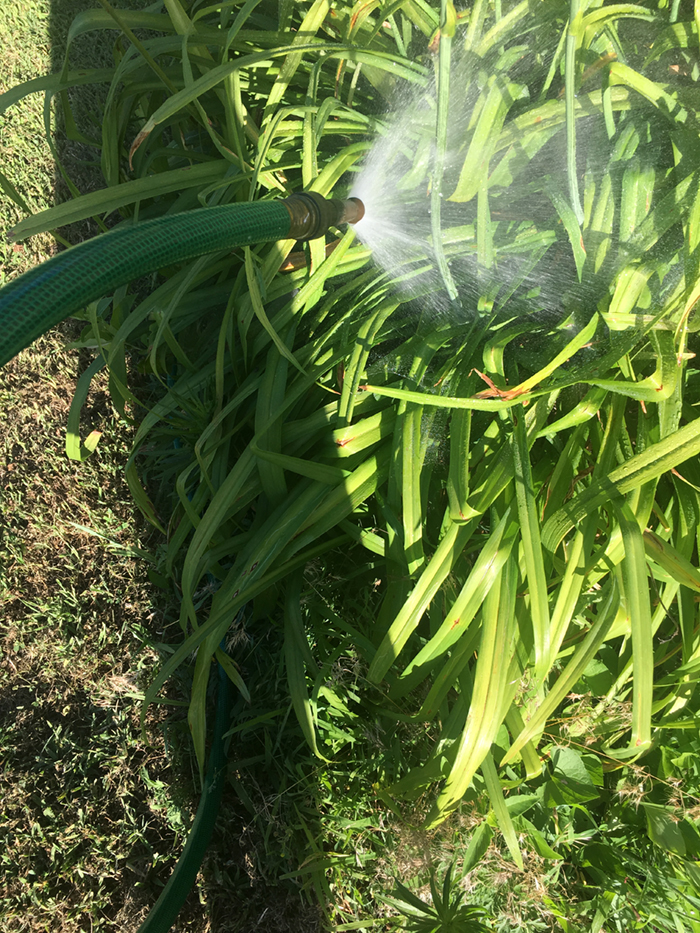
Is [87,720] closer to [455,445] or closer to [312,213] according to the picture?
[455,445]

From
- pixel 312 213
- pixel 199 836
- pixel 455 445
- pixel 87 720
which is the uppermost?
pixel 312 213

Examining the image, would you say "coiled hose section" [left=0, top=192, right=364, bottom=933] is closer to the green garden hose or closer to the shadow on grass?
the green garden hose

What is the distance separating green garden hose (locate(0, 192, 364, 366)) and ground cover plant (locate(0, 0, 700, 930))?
0.60 ft

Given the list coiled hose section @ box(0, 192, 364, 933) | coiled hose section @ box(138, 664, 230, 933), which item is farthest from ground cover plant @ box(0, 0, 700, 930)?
coiled hose section @ box(0, 192, 364, 933)

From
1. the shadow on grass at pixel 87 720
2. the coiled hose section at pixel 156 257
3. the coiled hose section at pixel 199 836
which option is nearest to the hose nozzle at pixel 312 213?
the coiled hose section at pixel 156 257

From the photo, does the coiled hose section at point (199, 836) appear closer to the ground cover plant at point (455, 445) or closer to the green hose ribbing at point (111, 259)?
the ground cover plant at point (455, 445)

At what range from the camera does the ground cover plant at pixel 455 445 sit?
4.43 feet

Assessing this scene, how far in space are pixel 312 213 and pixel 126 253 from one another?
1.48ft

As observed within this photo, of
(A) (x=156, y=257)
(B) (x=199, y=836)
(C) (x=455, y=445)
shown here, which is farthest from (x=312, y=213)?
(B) (x=199, y=836)

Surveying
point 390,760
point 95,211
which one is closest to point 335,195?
point 95,211

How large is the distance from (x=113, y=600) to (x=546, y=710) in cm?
121

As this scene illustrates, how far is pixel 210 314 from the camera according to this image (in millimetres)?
1827

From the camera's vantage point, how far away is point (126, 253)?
0.97 meters

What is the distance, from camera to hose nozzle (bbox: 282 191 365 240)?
1.27 m
